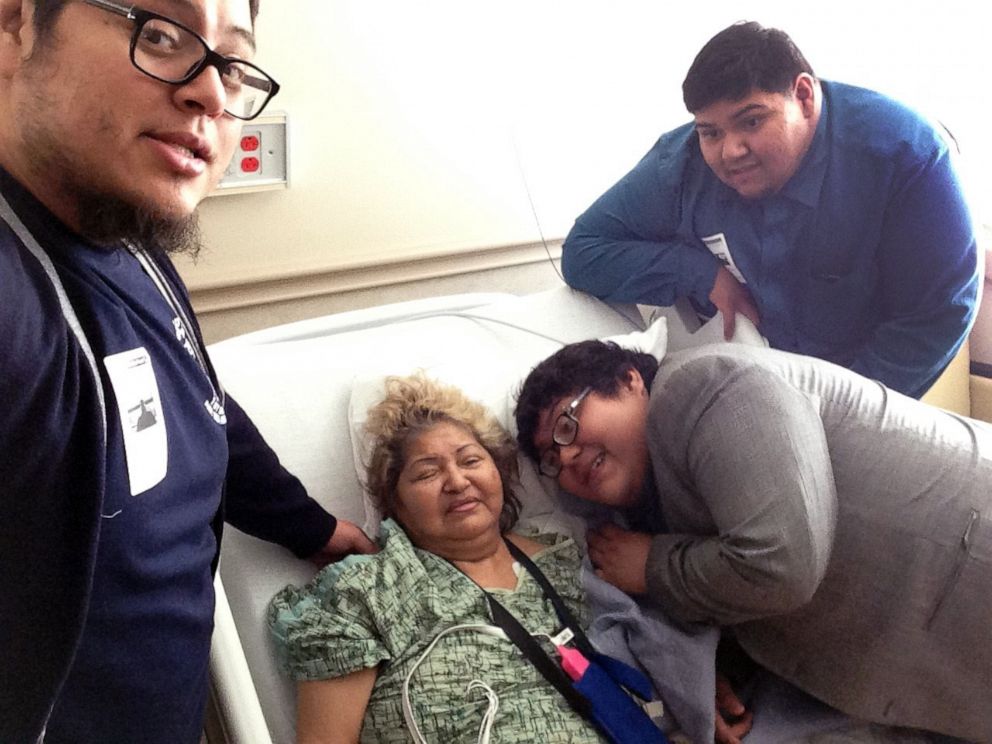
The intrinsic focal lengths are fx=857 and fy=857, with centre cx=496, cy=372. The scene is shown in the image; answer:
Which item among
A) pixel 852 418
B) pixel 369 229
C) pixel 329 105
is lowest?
pixel 852 418

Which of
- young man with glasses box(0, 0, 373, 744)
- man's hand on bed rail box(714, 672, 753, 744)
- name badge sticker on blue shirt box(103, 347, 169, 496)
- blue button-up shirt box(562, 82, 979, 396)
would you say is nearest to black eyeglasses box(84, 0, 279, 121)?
young man with glasses box(0, 0, 373, 744)

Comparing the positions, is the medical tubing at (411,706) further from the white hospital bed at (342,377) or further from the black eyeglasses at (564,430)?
the black eyeglasses at (564,430)

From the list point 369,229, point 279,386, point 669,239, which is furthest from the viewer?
point 369,229

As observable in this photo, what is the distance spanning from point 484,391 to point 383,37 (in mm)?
654

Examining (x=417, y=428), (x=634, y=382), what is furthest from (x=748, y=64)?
(x=417, y=428)

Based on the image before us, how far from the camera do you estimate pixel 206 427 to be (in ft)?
3.20

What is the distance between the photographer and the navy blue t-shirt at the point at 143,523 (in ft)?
2.65

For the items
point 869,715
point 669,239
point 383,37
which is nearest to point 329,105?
point 383,37

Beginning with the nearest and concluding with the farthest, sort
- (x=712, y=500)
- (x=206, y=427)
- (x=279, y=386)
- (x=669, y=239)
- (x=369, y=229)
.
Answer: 1. (x=206, y=427)
2. (x=712, y=500)
3. (x=279, y=386)
4. (x=669, y=239)
5. (x=369, y=229)

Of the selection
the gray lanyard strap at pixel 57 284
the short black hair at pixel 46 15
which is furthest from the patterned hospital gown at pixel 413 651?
the short black hair at pixel 46 15

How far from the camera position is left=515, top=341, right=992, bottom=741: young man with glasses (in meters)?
1.17

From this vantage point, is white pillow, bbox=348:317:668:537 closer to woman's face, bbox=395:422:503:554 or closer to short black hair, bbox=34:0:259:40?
woman's face, bbox=395:422:503:554

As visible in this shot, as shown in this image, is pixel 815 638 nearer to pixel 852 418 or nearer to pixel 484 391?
pixel 852 418

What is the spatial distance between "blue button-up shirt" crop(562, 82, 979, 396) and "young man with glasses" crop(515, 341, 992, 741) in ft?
0.46
